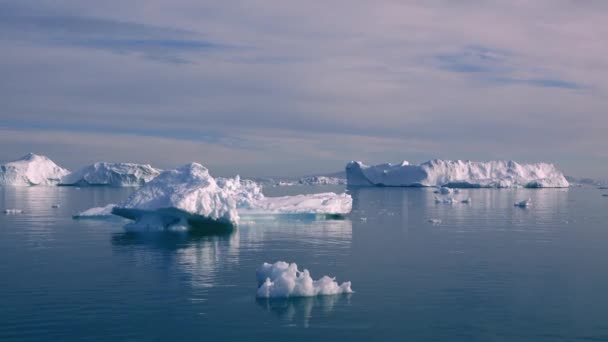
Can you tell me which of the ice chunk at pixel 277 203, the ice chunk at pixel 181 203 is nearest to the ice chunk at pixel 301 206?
the ice chunk at pixel 277 203

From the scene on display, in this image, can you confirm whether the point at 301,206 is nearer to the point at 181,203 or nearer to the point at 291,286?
the point at 181,203

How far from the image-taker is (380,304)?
45.1 ft

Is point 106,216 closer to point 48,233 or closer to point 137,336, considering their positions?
point 48,233

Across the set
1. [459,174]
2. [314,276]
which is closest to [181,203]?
[314,276]

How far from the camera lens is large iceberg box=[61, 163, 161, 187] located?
98.7 m

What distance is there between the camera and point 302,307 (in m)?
13.4

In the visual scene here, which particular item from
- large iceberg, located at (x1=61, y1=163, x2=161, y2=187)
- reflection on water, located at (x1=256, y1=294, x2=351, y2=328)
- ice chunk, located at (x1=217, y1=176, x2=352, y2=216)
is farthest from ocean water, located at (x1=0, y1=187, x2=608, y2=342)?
large iceberg, located at (x1=61, y1=163, x2=161, y2=187)

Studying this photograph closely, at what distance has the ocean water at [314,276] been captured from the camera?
11.8 m

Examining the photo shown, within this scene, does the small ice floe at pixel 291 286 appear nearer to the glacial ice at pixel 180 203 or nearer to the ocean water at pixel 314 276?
the ocean water at pixel 314 276

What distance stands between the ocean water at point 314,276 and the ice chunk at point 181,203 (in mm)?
1017

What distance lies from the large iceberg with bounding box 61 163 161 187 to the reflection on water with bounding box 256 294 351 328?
8704 cm

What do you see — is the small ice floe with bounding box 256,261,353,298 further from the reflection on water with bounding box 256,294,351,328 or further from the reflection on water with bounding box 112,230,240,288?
the reflection on water with bounding box 112,230,240,288

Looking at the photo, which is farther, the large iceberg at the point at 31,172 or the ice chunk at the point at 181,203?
the large iceberg at the point at 31,172

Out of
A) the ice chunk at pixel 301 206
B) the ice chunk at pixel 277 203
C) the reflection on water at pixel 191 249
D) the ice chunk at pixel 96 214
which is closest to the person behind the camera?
the reflection on water at pixel 191 249
